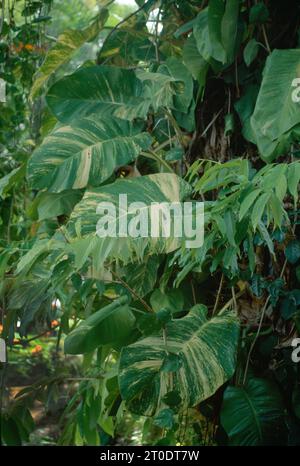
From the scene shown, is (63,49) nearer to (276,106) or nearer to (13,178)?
(13,178)

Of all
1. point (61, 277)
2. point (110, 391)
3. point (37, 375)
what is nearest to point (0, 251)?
point (61, 277)

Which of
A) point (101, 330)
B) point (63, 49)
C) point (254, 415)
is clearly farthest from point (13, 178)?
point (254, 415)

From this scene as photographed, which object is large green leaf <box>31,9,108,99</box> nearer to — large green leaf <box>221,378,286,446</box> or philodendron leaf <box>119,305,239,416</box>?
philodendron leaf <box>119,305,239,416</box>

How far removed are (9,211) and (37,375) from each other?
6.51ft

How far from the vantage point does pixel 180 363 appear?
1438 mm

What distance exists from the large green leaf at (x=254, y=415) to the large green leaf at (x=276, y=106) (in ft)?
1.83

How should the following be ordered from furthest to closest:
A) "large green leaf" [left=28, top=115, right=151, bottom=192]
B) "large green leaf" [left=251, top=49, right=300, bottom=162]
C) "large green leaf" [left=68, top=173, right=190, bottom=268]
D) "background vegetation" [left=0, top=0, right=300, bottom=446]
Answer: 1. "large green leaf" [left=28, top=115, right=151, bottom=192]
2. "large green leaf" [left=251, top=49, right=300, bottom=162]
3. "background vegetation" [left=0, top=0, right=300, bottom=446]
4. "large green leaf" [left=68, top=173, right=190, bottom=268]

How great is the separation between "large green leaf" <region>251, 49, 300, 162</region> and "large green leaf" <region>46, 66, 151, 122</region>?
0.33 m

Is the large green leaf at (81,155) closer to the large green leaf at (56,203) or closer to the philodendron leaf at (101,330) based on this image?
the large green leaf at (56,203)

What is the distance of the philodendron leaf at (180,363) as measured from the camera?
140cm

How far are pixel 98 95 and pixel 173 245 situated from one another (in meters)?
0.67

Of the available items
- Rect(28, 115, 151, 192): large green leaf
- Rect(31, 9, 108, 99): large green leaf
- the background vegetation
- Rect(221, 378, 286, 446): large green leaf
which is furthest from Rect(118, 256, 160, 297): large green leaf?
Rect(31, 9, 108, 99): large green leaf

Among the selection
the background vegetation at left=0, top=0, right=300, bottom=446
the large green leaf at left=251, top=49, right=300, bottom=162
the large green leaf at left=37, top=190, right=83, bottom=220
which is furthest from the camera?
the large green leaf at left=37, top=190, right=83, bottom=220

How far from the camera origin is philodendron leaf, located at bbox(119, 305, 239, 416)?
140 cm
